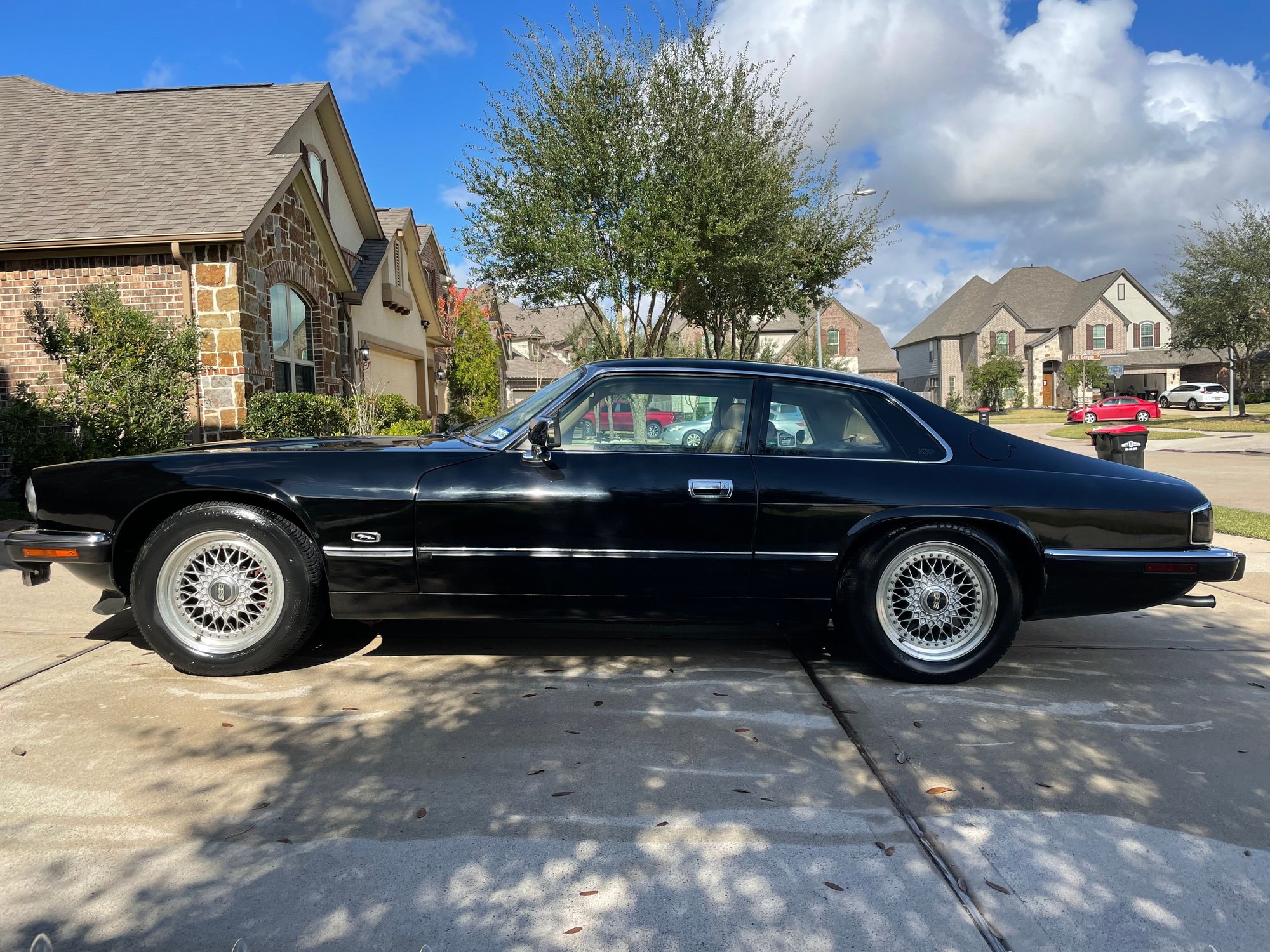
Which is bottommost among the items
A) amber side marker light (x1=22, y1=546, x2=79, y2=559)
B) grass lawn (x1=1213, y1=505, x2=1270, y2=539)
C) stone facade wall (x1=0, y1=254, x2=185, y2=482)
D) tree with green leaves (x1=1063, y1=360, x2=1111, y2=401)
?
grass lawn (x1=1213, y1=505, x2=1270, y2=539)

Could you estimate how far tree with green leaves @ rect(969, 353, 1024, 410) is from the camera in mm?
56344

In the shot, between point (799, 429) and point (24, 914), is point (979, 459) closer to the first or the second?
point (799, 429)

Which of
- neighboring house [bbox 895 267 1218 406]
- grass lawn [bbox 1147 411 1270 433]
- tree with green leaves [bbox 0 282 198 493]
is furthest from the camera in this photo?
neighboring house [bbox 895 267 1218 406]

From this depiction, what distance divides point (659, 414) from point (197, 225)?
9339mm

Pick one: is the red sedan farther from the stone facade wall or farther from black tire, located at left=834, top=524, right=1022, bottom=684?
black tire, located at left=834, top=524, right=1022, bottom=684

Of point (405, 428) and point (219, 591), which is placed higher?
point (405, 428)

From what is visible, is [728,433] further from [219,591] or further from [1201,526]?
[219,591]

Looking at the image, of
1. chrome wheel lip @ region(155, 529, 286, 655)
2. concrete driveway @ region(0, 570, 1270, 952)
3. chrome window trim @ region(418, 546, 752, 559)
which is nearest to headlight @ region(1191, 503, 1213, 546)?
concrete driveway @ region(0, 570, 1270, 952)

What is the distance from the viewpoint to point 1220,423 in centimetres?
3183

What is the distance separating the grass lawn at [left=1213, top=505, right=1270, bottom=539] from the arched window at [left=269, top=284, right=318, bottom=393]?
11834 mm

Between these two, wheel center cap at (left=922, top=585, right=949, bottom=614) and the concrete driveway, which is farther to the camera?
wheel center cap at (left=922, top=585, right=949, bottom=614)

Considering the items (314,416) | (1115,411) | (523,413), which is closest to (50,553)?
(523,413)

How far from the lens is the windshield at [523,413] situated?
411cm

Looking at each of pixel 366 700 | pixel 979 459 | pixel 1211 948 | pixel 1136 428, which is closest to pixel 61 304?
pixel 366 700
